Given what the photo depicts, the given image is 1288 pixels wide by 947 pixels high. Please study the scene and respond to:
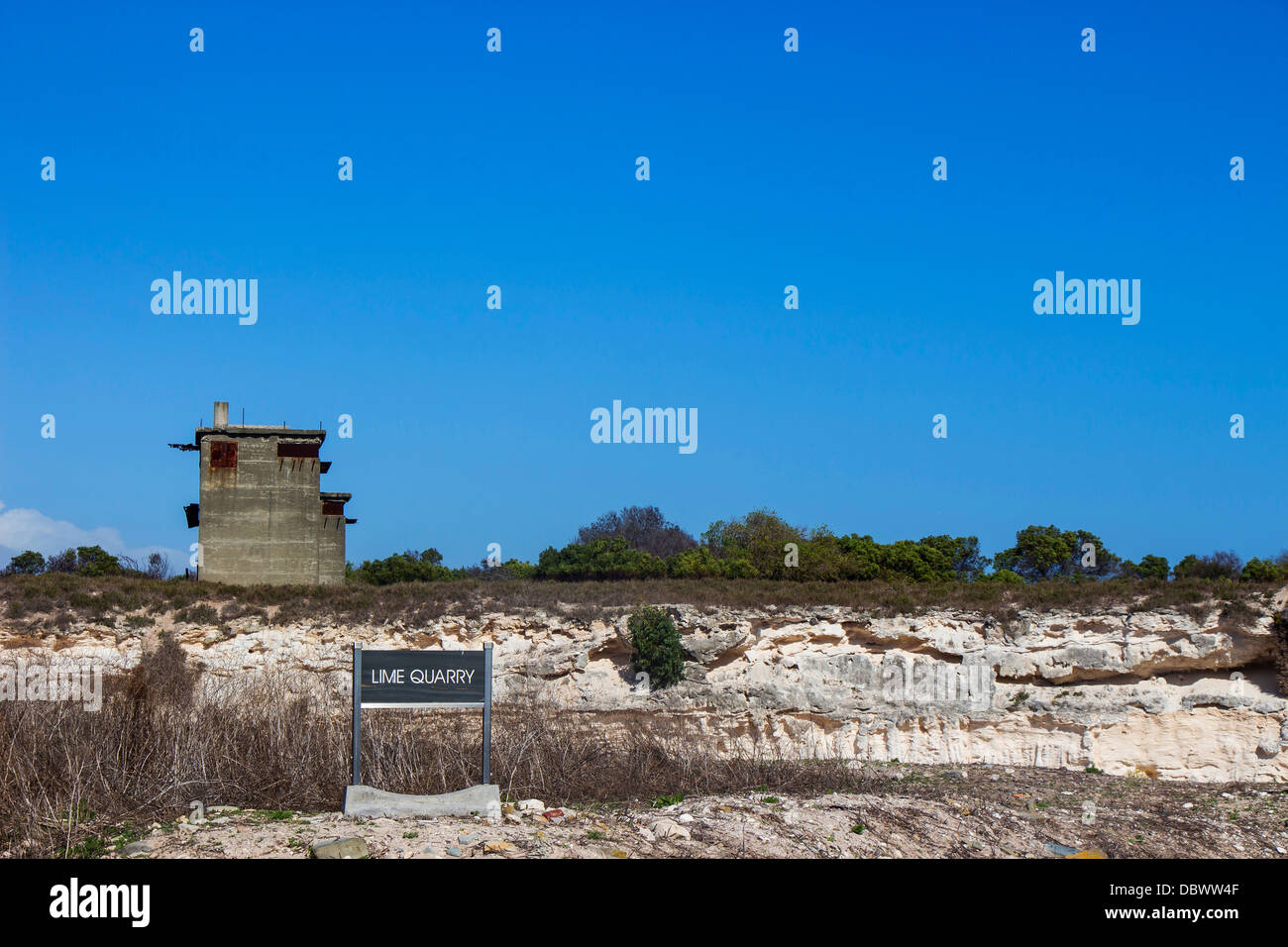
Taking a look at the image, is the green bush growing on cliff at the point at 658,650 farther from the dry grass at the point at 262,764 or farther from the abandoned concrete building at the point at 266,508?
the abandoned concrete building at the point at 266,508

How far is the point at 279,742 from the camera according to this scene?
11312mm

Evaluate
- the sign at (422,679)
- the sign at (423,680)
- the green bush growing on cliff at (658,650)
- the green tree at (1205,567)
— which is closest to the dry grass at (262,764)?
the sign at (423,680)

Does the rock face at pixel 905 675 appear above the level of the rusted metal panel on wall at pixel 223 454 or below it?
below

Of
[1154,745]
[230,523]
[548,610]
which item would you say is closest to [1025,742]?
[1154,745]

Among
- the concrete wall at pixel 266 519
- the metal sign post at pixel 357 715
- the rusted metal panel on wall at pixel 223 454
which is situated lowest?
the metal sign post at pixel 357 715

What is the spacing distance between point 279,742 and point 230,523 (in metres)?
25.0

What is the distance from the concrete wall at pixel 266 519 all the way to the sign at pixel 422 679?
2512 cm

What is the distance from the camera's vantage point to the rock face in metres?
22.4

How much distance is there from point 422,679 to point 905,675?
1661 centimetres

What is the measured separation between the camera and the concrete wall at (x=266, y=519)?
112 ft

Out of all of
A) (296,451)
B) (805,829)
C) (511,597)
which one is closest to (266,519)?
(296,451)
